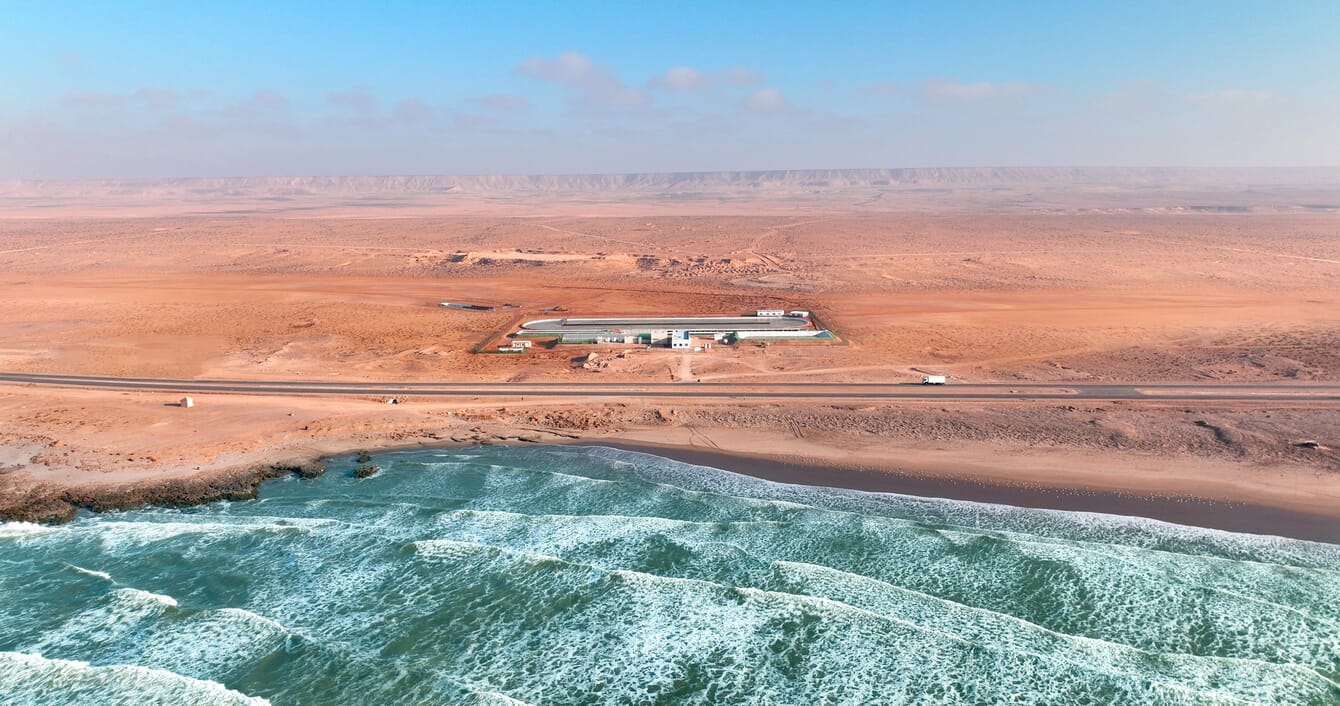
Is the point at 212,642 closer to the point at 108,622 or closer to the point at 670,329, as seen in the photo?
the point at 108,622

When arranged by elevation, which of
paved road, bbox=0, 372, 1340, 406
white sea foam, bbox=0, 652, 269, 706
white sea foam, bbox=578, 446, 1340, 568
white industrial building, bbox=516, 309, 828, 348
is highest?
white industrial building, bbox=516, 309, 828, 348

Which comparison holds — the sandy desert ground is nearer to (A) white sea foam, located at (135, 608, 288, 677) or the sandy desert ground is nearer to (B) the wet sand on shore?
(B) the wet sand on shore

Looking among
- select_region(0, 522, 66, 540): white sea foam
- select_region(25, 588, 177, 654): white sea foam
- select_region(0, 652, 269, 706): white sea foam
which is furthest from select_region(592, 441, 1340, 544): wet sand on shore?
A: select_region(0, 522, 66, 540): white sea foam

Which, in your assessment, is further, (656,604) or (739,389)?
(739,389)

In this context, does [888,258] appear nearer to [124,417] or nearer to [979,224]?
[979,224]

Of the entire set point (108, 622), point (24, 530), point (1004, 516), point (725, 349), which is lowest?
point (108, 622)

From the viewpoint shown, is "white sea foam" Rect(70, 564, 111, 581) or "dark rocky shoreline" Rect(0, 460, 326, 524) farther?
"dark rocky shoreline" Rect(0, 460, 326, 524)

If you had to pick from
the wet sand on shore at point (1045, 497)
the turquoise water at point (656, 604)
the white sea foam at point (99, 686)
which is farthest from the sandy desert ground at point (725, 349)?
the white sea foam at point (99, 686)

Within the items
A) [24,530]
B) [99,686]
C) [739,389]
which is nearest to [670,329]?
[739,389]
